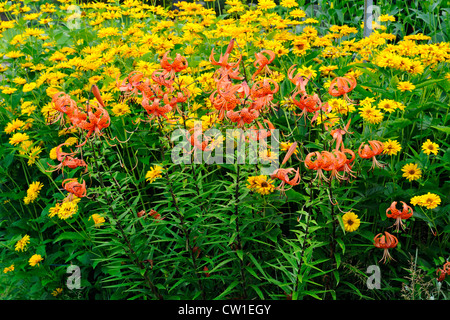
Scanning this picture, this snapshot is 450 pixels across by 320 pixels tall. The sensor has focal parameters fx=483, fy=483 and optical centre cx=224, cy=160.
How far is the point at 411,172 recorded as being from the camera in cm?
203

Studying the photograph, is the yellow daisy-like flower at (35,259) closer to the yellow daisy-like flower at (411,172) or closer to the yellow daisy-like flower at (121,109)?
the yellow daisy-like flower at (121,109)

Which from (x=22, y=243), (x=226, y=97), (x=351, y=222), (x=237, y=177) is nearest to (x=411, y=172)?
(x=351, y=222)


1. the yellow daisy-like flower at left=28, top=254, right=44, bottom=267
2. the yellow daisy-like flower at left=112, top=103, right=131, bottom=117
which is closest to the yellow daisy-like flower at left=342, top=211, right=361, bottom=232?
the yellow daisy-like flower at left=112, top=103, right=131, bottom=117

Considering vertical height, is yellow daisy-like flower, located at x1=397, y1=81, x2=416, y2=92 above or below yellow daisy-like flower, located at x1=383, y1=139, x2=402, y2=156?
above

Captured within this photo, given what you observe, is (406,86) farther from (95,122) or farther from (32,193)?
(32,193)

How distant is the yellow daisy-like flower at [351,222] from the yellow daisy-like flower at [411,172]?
287 millimetres

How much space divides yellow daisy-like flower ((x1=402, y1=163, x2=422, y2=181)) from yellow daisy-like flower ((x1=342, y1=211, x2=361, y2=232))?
29cm

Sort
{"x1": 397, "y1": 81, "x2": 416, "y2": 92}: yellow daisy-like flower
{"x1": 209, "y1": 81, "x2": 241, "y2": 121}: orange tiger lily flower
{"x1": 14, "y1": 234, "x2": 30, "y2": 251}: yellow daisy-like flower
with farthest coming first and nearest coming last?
{"x1": 14, "y1": 234, "x2": 30, "y2": 251}: yellow daisy-like flower → {"x1": 397, "y1": 81, "x2": 416, "y2": 92}: yellow daisy-like flower → {"x1": 209, "y1": 81, "x2": 241, "y2": 121}: orange tiger lily flower

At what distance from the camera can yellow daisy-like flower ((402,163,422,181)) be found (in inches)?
78.9

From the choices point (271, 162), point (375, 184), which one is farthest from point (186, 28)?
point (375, 184)

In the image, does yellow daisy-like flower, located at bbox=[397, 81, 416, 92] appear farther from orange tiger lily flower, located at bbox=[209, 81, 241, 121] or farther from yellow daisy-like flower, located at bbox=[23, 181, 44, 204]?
yellow daisy-like flower, located at bbox=[23, 181, 44, 204]
